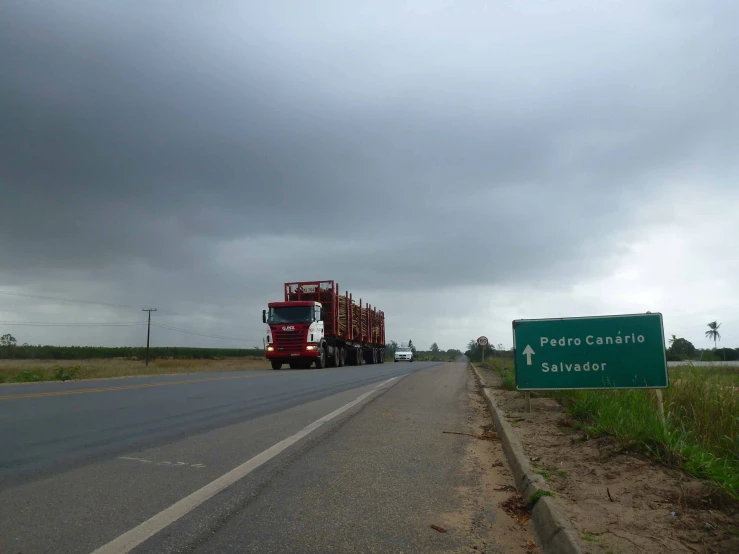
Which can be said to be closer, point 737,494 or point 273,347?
point 737,494

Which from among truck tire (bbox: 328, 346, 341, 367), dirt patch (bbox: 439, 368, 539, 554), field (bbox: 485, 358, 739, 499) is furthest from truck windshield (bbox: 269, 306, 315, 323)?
dirt patch (bbox: 439, 368, 539, 554)

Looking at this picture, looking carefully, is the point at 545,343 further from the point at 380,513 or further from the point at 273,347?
the point at 273,347

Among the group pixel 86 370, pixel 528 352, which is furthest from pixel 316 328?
pixel 528 352

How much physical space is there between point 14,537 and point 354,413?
7.11 m

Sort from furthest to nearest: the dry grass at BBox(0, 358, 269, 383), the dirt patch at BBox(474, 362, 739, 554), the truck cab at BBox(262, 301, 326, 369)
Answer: the truck cab at BBox(262, 301, 326, 369)
the dry grass at BBox(0, 358, 269, 383)
the dirt patch at BBox(474, 362, 739, 554)

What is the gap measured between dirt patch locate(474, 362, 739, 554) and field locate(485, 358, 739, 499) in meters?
0.18

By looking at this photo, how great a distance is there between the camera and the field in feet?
17.4

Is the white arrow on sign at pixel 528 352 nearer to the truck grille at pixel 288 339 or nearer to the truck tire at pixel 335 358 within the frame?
the truck grille at pixel 288 339

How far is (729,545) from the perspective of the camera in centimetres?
347

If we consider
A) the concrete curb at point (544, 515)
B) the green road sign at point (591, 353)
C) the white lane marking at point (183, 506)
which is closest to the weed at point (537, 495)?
the concrete curb at point (544, 515)

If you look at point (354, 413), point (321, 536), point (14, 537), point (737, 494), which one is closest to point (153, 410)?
point (354, 413)

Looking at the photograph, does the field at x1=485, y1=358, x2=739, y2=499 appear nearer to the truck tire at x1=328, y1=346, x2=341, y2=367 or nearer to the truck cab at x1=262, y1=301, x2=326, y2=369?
the truck cab at x1=262, y1=301, x2=326, y2=369

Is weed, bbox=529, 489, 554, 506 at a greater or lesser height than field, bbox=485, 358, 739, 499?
lesser

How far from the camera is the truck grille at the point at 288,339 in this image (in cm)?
2930
